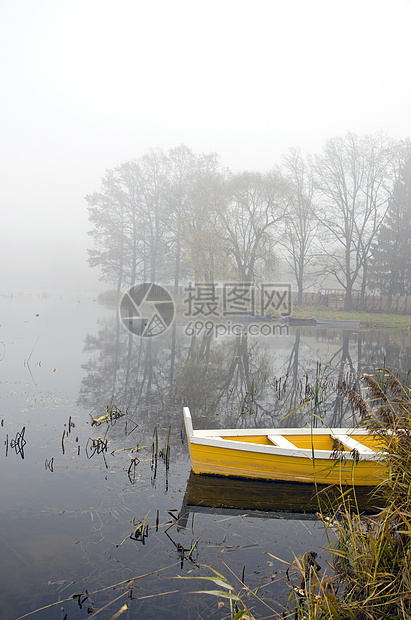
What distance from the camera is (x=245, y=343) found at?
2109 cm

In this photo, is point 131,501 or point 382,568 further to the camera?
point 131,501

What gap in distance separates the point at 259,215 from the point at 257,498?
1234 inches

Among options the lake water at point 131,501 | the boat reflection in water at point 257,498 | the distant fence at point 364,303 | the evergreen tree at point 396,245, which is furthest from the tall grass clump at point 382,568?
the evergreen tree at point 396,245

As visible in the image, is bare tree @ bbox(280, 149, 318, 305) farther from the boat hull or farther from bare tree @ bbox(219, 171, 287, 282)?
the boat hull

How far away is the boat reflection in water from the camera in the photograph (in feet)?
17.2

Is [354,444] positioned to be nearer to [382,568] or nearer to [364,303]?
[382,568]

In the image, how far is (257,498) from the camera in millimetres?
5559

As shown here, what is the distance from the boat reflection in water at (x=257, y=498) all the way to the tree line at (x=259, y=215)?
1116 inches

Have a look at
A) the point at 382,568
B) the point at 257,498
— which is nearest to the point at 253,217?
the point at 257,498

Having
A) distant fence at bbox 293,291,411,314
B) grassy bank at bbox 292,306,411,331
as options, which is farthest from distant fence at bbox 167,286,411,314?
grassy bank at bbox 292,306,411,331

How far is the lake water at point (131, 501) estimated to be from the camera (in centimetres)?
379

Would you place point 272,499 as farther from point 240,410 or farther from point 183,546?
point 240,410

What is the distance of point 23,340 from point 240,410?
39.2ft

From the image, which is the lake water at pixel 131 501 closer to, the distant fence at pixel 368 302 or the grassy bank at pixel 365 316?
the grassy bank at pixel 365 316
